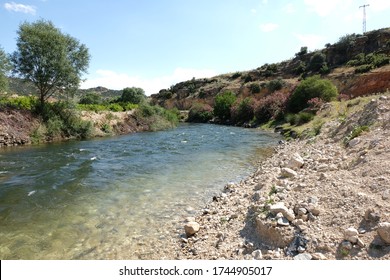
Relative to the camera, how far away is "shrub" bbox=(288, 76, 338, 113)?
34.8 metres

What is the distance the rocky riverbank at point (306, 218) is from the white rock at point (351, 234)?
1 centimetres

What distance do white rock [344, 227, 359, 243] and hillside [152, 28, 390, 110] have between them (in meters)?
40.3

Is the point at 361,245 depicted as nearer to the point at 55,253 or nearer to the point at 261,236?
the point at 261,236

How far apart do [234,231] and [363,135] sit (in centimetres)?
767

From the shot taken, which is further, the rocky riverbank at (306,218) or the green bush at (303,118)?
the green bush at (303,118)

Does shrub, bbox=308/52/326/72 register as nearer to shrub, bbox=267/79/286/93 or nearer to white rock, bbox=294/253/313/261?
shrub, bbox=267/79/286/93

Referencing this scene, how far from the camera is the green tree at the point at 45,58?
2786cm

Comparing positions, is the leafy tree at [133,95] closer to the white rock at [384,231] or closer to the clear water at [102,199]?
the clear water at [102,199]

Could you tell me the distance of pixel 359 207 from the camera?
18.6 feet

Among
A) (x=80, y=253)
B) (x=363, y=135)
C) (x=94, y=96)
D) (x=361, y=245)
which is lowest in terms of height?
(x=80, y=253)

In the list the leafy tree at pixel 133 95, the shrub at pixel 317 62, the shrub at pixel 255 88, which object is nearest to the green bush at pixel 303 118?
the shrub at pixel 255 88

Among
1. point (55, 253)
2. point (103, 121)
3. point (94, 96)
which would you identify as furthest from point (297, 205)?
point (94, 96)

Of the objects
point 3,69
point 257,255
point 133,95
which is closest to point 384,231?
point 257,255

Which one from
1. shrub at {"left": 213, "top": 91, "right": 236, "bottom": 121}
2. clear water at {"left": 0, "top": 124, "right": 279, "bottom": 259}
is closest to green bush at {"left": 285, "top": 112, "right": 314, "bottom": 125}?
clear water at {"left": 0, "top": 124, "right": 279, "bottom": 259}
